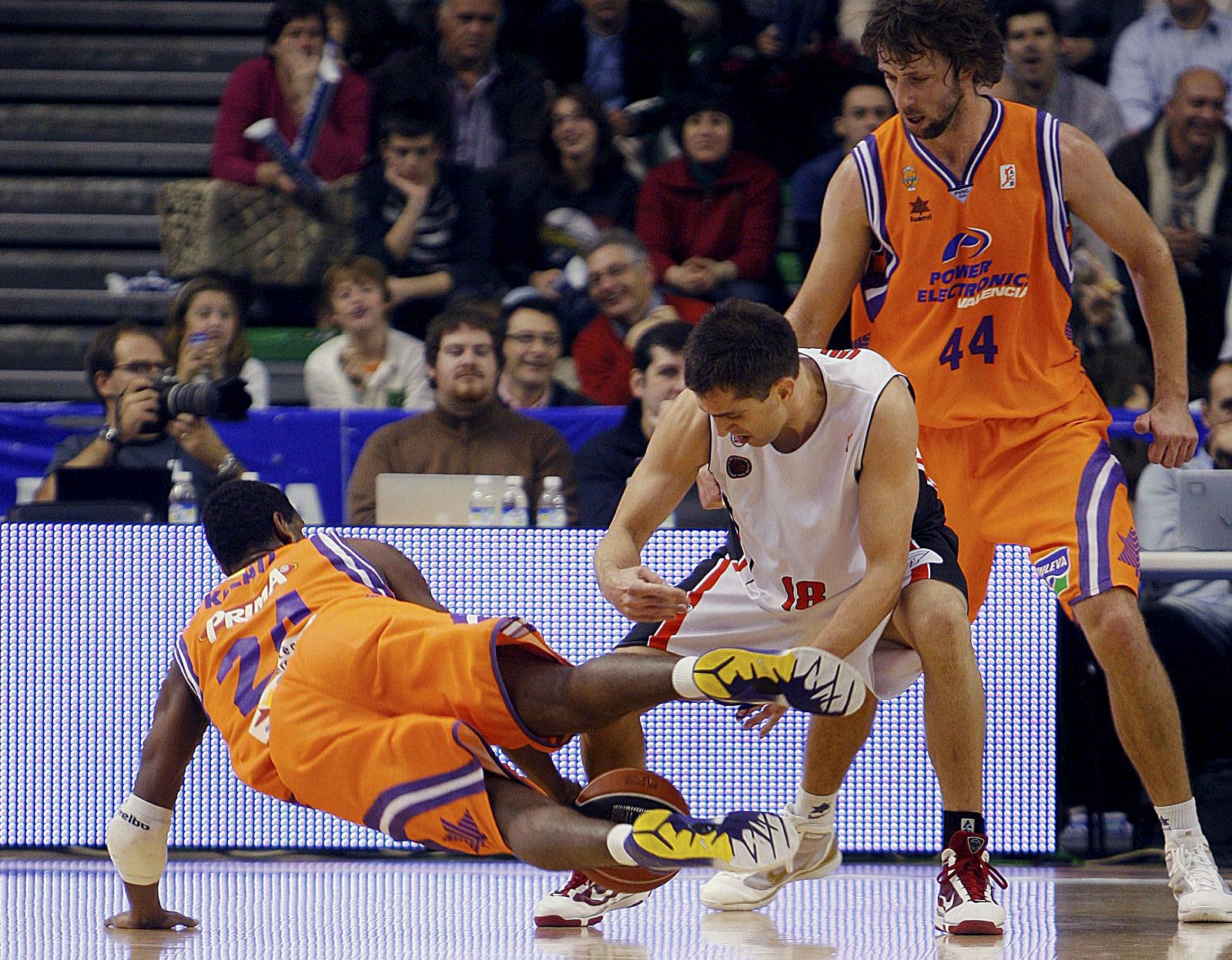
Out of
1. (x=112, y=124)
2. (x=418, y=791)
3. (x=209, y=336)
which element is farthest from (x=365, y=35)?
(x=418, y=791)

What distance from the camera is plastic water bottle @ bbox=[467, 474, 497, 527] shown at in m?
4.93

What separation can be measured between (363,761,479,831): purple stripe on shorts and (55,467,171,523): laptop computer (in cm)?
202

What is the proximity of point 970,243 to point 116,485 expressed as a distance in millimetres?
2710

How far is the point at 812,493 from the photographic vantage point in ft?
11.5

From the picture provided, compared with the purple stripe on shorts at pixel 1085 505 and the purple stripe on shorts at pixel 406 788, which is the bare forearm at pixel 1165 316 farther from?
the purple stripe on shorts at pixel 406 788

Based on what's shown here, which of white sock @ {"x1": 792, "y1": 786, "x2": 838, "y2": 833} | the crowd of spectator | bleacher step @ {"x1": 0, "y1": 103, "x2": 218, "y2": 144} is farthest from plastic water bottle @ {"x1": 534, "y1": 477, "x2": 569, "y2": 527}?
bleacher step @ {"x1": 0, "y1": 103, "x2": 218, "y2": 144}

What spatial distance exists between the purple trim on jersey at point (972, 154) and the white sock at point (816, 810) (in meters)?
1.46

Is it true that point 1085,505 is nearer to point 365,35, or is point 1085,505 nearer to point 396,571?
point 396,571

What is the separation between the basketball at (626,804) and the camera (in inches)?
123

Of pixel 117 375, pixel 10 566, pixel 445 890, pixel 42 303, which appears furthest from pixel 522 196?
pixel 445 890

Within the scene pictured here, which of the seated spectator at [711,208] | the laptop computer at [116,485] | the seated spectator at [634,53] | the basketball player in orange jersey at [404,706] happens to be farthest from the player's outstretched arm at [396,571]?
the seated spectator at [634,53]

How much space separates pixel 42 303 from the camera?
8.41 meters

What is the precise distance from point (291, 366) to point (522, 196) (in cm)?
125

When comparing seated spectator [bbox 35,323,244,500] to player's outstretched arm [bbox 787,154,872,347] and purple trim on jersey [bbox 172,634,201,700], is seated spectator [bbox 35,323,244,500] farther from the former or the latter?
player's outstretched arm [bbox 787,154,872,347]
